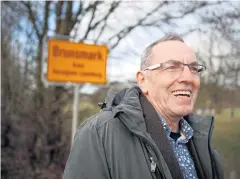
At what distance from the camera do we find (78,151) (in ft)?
5.47

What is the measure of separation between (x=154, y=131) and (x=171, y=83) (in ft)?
0.82

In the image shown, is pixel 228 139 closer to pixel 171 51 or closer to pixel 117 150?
pixel 171 51

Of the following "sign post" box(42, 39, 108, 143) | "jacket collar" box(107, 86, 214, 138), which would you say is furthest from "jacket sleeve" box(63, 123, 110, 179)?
"sign post" box(42, 39, 108, 143)

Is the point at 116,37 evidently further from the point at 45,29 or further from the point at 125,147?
the point at 125,147

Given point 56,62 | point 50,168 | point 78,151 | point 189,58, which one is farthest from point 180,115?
point 50,168

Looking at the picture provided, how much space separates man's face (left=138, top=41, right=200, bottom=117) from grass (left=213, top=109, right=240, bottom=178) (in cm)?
221

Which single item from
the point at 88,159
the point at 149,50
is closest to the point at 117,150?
the point at 88,159

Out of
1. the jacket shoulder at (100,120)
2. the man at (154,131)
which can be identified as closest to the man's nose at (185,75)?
the man at (154,131)

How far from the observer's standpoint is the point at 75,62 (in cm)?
444

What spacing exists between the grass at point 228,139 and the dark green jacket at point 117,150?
241 cm

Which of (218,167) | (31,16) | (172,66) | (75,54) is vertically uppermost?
(31,16)

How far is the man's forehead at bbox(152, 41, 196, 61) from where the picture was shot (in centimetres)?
184

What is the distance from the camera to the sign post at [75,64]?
4.36 m

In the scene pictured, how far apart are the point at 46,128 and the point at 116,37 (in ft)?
6.84
